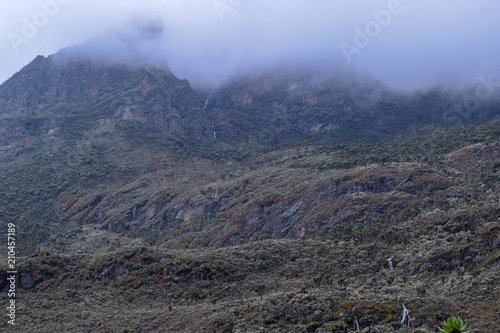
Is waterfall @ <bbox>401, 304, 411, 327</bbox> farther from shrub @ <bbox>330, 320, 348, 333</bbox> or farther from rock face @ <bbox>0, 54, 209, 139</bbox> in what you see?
rock face @ <bbox>0, 54, 209, 139</bbox>

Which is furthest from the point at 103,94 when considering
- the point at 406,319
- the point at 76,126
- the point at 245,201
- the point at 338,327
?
the point at 406,319

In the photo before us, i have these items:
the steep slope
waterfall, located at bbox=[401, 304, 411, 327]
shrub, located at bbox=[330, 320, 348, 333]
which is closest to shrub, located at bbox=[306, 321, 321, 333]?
shrub, located at bbox=[330, 320, 348, 333]

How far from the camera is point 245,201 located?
80.0 m

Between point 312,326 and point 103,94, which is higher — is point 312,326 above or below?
below

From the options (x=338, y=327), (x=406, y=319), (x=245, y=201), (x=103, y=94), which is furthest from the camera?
(x=103, y=94)

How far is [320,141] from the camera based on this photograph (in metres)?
125

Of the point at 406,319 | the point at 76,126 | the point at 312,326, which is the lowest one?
the point at 406,319

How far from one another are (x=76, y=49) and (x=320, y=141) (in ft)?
353

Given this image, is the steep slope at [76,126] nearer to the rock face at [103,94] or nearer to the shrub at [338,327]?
the rock face at [103,94]

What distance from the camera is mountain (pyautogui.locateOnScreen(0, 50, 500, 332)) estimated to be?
4250 centimetres

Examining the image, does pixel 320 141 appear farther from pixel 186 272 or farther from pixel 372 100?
pixel 186 272

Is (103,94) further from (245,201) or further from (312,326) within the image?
(312,326)

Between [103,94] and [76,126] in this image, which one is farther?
[103,94]

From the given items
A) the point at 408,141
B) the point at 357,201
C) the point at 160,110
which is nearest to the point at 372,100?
the point at 408,141
